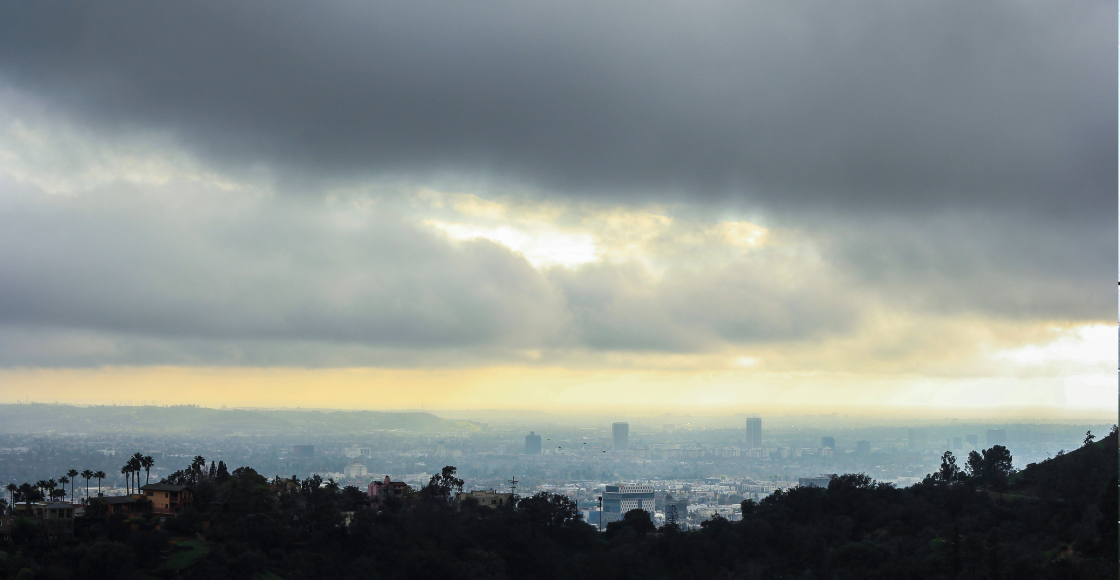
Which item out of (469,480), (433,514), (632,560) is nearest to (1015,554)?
(632,560)

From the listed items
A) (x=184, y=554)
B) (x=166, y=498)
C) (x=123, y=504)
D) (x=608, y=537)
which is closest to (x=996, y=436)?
(x=608, y=537)

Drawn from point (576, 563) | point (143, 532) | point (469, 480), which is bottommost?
point (469, 480)

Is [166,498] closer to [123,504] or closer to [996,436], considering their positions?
[123,504]

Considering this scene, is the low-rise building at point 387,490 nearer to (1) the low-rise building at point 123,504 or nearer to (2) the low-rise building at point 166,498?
(2) the low-rise building at point 166,498

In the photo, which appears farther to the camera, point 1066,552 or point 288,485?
point 288,485

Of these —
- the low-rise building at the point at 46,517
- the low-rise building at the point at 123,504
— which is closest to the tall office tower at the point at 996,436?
the low-rise building at the point at 123,504

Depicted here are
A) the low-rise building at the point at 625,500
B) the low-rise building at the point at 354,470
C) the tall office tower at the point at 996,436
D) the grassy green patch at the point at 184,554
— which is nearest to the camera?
the grassy green patch at the point at 184,554

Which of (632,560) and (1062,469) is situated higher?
(1062,469)

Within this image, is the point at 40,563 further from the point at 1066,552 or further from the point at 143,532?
the point at 1066,552
